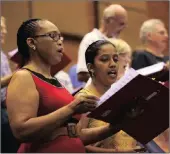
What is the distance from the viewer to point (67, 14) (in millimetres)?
6672

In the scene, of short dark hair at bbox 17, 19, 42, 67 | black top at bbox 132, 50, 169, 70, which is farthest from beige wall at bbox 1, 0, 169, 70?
short dark hair at bbox 17, 19, 42, 67

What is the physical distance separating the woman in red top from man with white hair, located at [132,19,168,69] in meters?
2.06

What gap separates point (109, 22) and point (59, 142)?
2.20m

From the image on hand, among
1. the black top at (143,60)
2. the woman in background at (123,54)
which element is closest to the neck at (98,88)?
the woman in background at (123,54)

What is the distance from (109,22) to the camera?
4.31 m

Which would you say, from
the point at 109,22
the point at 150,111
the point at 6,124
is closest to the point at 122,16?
the point at 109,22

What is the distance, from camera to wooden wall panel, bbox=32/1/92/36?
6.27 metres

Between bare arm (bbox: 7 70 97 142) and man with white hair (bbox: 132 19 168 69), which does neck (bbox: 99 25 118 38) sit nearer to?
man with white hair (bbox: 132 19 168 69)

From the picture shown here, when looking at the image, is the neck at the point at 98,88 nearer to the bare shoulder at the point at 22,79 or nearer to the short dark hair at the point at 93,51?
the short dark hair at the point at 93,51

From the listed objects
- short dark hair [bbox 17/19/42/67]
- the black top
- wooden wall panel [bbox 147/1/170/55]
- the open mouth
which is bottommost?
wooden wall panel [bbox 147/1/170/55]

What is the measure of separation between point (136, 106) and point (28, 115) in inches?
20.2

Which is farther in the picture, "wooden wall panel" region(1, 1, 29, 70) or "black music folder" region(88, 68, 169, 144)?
"wooden wall panel" region(1, 1, 29, 70)

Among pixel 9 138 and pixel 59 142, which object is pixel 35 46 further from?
pixel 9 138

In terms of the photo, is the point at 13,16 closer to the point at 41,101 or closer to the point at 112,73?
the point at 112,73
